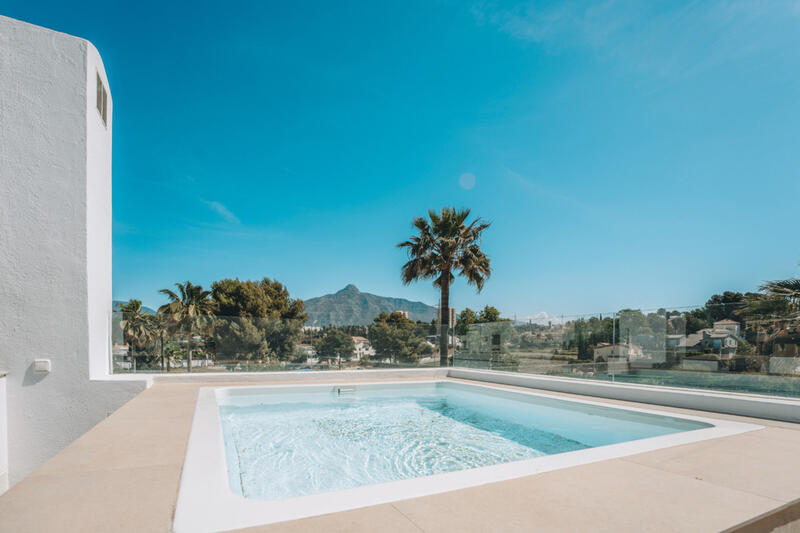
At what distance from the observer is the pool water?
4.03 m

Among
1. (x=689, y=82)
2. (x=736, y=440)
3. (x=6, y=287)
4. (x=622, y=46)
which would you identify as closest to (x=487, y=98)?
(x=622, y=46)

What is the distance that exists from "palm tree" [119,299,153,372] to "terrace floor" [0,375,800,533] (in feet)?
15.9

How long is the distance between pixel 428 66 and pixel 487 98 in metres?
1.97

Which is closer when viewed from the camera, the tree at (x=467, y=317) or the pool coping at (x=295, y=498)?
the pool coping at (x=295, y=498)

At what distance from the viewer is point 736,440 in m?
3.51

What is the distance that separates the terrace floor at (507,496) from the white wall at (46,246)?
10.5 ft

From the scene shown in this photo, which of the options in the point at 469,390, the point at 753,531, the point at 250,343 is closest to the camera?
the point at 753,531

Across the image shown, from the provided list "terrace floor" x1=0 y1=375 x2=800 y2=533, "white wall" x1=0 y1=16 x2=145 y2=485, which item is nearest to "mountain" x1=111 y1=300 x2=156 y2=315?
"white wall" x1=0 y1=16 x2=145 y2=485

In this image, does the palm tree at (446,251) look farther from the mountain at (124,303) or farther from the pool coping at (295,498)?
the pool coping at (295,498)

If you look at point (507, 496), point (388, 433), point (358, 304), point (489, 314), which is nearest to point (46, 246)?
point (388, 433)

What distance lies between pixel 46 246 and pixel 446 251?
10260 millimetres

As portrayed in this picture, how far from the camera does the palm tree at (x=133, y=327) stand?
7317 mm

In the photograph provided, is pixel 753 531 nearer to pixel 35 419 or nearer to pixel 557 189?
pixel 35 419

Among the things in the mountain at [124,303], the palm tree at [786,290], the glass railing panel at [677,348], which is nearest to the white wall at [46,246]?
the mountain at [124,303]
